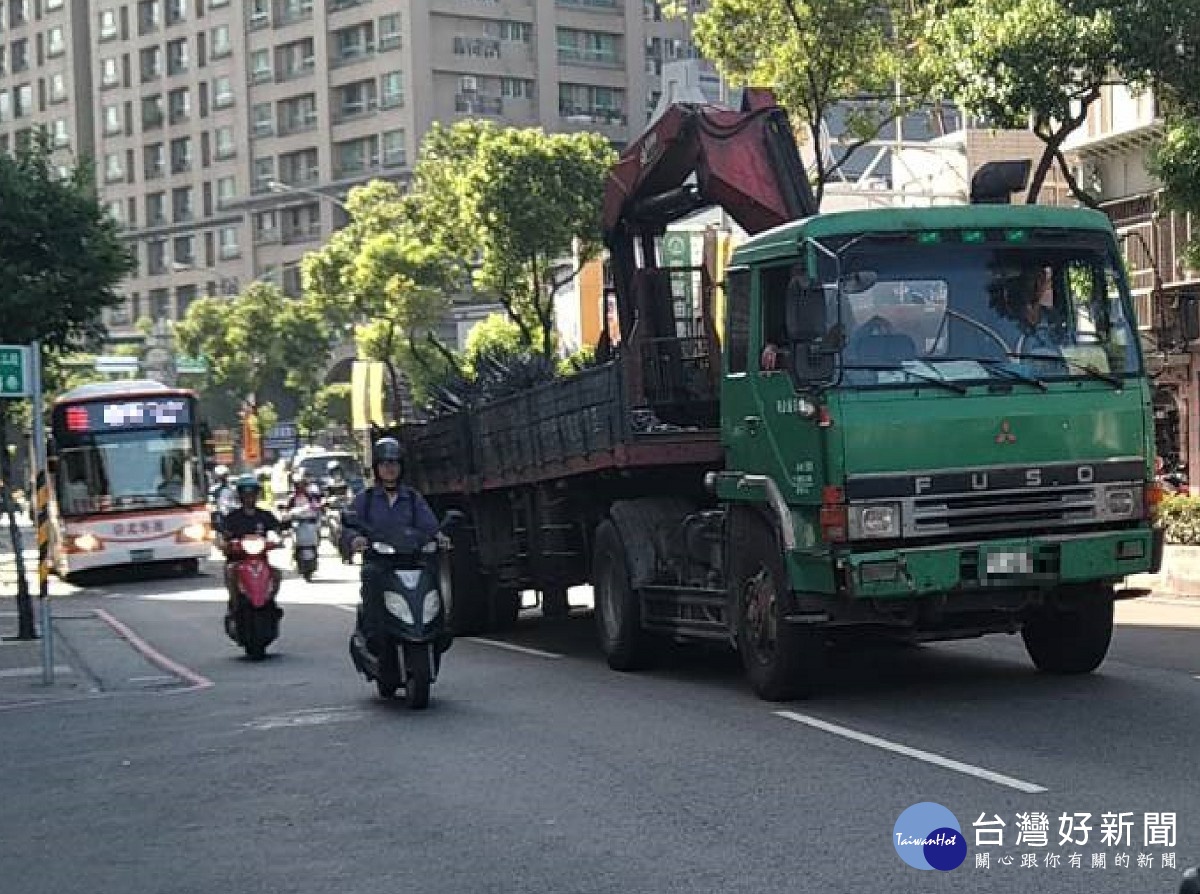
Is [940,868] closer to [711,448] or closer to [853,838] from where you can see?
[853,838]

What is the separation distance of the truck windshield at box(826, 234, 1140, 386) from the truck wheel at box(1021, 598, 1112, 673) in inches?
64.4

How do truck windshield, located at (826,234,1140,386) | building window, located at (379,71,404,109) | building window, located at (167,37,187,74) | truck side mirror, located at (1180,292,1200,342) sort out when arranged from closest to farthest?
truck windshield, located at (826,234,1140,386)
truck side mirror, located at (1180,292,1200,342)
building window, located at (379,71,404,109)
building window, located at (167,37,187,74)

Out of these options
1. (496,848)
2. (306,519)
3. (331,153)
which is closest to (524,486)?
(496,848)

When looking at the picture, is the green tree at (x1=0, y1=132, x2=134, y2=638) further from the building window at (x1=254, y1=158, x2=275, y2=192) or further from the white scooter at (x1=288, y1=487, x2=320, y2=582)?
the building window at (x1=254, y1=158, x2=275, y2=192)

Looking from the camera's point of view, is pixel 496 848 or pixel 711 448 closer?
pixel 496 848

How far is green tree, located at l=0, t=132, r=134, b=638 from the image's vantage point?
23328 millimetres

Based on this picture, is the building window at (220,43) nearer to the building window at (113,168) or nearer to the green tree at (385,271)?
→ the building window at (113,168)

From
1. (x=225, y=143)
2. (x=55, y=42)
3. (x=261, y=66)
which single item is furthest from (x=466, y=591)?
(x=55, y=42)

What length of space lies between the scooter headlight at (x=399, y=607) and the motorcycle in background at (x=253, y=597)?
192 inches

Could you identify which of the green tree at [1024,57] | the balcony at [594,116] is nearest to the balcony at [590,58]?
the balcony at [594,116]

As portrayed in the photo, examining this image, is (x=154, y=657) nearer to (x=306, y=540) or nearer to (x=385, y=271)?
(x=306, y=540)

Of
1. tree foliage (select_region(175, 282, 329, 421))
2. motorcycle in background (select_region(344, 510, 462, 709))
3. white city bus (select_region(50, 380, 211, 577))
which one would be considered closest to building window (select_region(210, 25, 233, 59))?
tree foliage (select_region(175, 282, 329, 421))

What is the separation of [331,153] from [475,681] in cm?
7253

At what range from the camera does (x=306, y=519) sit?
27.8m
